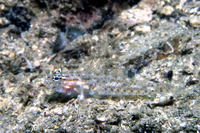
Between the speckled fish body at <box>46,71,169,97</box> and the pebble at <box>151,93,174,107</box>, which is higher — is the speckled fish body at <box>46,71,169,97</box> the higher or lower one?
the higher one

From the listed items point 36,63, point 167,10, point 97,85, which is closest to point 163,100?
point 97,85

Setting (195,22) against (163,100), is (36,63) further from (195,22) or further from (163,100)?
(195,22)

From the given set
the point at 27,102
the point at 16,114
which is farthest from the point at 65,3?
the point at 16,114

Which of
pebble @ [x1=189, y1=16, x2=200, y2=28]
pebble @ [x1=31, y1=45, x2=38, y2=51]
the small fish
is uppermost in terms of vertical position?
pebble @ [x1=189, y1=16, x2=200, y2=28]

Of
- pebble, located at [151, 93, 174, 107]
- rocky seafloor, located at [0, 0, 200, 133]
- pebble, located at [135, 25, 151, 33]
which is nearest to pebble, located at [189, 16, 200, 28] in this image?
rocky seafloor, located at [0, 0, 200, 133]

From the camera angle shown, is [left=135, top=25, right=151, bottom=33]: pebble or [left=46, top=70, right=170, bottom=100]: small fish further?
[left=135, top=25, right=151, bottom=33]: pebble

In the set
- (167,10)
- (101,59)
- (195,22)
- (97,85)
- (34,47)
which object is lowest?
(97,85)

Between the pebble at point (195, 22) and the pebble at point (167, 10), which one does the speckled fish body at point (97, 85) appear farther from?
the pebble at point (167, 10)

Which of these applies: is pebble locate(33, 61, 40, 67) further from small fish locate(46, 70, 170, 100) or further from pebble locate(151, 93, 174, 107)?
pebble locate(151, 93, 174, 107)

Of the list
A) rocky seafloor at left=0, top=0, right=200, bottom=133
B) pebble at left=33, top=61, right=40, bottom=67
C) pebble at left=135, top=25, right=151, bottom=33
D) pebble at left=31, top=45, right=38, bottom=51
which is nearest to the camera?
rocky seafloor at left=0, top=0, right=200, bottom=133
